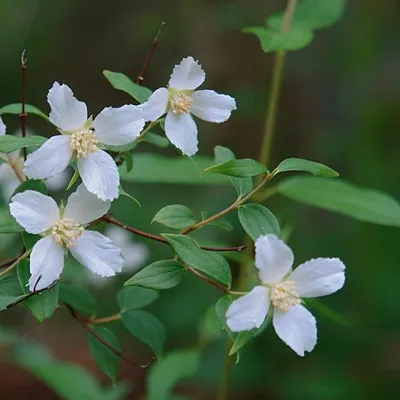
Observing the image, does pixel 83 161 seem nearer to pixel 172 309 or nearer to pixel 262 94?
pixel 172 309

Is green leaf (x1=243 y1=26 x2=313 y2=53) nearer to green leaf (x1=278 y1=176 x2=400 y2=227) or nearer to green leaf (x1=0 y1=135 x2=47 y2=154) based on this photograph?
green leaf (x1=278 y1=176 x2=400 y2=227)

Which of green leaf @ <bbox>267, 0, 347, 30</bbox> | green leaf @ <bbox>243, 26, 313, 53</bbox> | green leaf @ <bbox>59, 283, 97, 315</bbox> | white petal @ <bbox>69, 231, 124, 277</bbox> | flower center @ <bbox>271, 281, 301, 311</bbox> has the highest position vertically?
green leaf @ <bbox>243, 26, 313, 53</bbox>

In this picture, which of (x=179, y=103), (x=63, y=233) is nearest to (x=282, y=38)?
(x=179, y=103)

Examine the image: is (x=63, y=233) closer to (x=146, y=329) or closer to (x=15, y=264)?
(x=15, y=264)

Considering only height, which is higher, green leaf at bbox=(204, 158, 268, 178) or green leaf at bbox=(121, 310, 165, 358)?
green leaf at bbox=(204, 158, 268, 178)

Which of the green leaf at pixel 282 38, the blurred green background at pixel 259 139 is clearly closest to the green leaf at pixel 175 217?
the green leaf at pixel 282 38

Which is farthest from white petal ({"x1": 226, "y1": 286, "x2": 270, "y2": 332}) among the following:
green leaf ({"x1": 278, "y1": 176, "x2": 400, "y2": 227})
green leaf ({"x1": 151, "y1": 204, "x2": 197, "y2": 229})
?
green leaf ({"x1": 278, "y1": 176, "x2": 400, "y2": 227})
